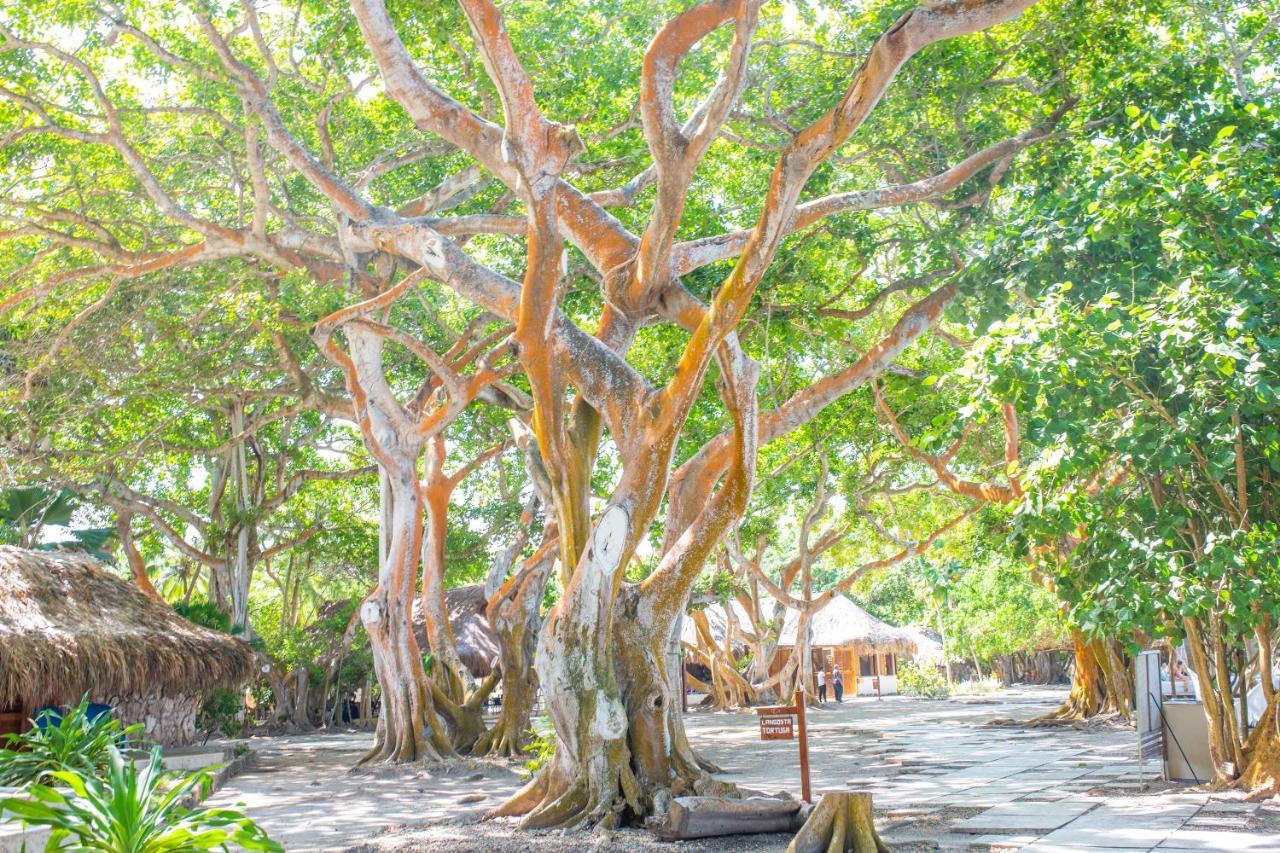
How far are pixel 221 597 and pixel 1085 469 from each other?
15.5m

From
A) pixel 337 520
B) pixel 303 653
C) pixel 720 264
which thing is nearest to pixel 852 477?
pixel 720 264

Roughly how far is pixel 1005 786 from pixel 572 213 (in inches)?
228

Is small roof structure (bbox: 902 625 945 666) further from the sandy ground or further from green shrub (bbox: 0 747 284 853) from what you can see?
green shrub (bbox: 0 747 284 853)

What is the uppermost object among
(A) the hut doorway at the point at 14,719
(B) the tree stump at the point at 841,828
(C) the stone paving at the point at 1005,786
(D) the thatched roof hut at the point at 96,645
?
(D) the thatched roof hut at the point at 96,645

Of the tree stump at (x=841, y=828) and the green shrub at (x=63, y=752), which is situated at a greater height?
the green shrub at (x=63, y=752)

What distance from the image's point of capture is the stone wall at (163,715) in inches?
538

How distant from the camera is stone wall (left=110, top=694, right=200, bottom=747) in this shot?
44.9 feet

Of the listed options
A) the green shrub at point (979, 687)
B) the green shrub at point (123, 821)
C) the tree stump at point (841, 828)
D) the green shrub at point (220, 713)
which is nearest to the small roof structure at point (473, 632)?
the green shrub at point (220, 713)

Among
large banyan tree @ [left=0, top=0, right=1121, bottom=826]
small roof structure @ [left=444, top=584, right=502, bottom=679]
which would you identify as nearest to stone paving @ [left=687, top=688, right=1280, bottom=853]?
large banyan tree @ [left=0, top=0, right=1121, bottom=826]

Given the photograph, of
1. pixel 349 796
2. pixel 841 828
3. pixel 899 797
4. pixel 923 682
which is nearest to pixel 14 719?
pixel 349 796

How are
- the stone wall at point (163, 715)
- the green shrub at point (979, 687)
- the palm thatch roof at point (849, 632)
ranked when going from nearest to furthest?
the stone wall at point (163, 715) → the palm thatch roof at point (849, 632) → the green shrub at point (979, 687)

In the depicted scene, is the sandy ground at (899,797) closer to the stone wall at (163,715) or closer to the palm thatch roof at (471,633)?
the stone wall at (163,715)

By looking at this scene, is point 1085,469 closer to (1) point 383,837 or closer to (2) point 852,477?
(1) point 383,837

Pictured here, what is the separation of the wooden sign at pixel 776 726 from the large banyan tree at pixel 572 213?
0.76 metres
